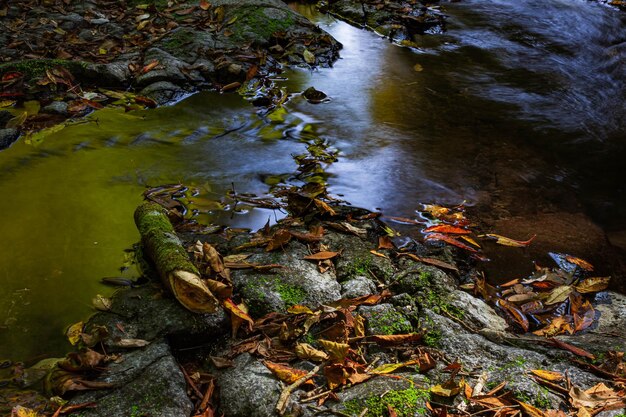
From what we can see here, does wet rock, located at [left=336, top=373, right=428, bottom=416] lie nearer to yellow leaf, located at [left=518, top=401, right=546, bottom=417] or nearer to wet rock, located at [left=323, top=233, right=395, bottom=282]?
yellow leaf, located at [left=518, top=401, right=546, bottom=417]

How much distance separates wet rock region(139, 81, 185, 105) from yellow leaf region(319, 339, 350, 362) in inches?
182

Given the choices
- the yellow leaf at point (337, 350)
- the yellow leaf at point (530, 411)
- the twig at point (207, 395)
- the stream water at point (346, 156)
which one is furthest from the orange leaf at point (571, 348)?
the twig at point (207, 395)

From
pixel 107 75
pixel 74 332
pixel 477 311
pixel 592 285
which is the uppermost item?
pixel 107 75

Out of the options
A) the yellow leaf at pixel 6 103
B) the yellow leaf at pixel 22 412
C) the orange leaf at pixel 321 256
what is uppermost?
the yellow leaf at pixel 6 103

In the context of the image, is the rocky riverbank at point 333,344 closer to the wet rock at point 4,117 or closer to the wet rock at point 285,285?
the wet rock at point 285,285

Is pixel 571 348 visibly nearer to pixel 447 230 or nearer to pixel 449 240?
pixel 449 240

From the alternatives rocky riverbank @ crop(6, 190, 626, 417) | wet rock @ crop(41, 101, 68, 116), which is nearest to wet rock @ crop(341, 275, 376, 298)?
rocky riverbank @ crop(6, 190, 626, 417)

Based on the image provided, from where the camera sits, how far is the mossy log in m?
3.04

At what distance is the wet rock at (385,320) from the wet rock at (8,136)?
4217mm

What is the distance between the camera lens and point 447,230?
420cm

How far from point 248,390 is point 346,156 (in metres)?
3.24

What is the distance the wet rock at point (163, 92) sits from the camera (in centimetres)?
638

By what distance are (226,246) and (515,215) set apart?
2.69 meters

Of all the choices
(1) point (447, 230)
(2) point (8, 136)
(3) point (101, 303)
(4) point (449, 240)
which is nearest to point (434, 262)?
(4) point (449, 240)
